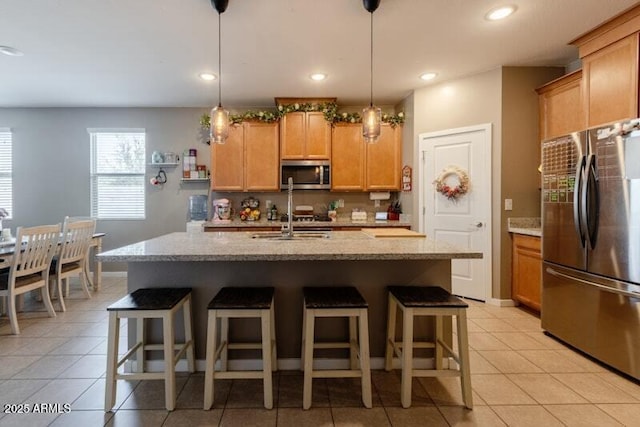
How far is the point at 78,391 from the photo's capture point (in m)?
2.02

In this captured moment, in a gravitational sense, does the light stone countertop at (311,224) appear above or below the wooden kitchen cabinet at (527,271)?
above

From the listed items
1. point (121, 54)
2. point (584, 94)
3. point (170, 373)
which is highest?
point (121, 54)

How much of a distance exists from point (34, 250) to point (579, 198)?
473cm

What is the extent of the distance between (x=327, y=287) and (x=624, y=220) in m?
1.98

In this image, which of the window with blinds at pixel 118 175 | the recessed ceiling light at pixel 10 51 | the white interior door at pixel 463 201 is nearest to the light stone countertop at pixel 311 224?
the white interior door at pixel 463 201

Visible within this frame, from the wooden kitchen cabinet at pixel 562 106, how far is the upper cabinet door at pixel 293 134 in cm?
281

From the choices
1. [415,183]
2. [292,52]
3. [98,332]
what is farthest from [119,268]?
[415,183]

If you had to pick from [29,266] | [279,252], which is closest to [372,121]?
[279,252]

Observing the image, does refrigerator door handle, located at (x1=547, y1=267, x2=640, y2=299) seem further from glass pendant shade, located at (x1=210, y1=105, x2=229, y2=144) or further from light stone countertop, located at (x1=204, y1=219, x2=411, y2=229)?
glass pendant shade, located at (x1=210, y1=105, x2=229, y2=144)

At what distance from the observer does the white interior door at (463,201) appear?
3.69 metres

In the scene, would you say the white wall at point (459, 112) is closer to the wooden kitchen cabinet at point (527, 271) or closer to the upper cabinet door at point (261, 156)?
the wooden kitchen cabinet at point (527, 271)

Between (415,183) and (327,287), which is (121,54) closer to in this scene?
(327,287)

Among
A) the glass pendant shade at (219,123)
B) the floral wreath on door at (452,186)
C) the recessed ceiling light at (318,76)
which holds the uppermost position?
the recessed ceiling light at (318,76)

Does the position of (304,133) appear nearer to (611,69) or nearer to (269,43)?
(269,43)
